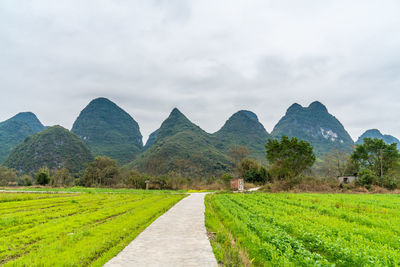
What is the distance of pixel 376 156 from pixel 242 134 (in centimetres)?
11218

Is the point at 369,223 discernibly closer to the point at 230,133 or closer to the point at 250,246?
the point at 250,246

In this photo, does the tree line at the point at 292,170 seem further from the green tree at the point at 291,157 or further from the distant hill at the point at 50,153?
the distant hill at the point at 50,153

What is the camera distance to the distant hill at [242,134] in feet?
464

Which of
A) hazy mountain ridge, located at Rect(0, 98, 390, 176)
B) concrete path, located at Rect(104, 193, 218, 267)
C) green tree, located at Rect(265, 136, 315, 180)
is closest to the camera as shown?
concrete path, located at Rect(104, 193, 218, 267)

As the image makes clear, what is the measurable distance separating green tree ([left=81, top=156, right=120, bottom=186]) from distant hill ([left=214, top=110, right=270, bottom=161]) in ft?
240

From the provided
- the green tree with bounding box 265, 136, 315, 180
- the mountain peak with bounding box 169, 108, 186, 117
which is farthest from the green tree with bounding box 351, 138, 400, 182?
the mountain peak with bounding box 169, 108, 186, 117

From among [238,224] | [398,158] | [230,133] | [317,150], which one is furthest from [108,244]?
[317,150]

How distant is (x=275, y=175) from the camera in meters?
47.5

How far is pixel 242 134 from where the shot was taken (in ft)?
535

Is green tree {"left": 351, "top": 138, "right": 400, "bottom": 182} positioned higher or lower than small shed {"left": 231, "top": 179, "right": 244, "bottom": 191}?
higher

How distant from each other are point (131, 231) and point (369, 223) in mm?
9800

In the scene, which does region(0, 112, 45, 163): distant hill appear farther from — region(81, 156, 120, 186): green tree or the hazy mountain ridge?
region(81, 156, 120, 186): green tree

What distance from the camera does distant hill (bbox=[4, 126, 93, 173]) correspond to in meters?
107

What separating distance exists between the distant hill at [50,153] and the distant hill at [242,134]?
72.3m
